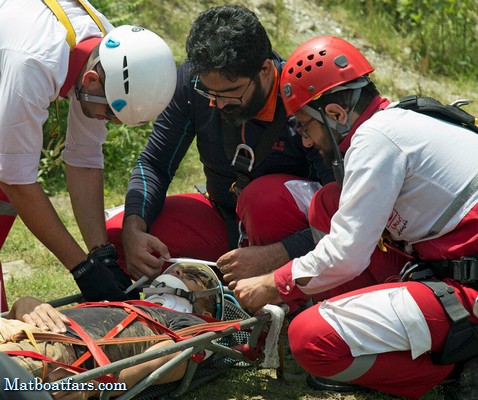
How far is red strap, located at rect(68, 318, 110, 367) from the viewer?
3627mm

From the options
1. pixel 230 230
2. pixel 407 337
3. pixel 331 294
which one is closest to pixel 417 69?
pixel 230 230

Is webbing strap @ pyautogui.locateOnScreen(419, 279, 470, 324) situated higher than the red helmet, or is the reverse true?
the red helmet

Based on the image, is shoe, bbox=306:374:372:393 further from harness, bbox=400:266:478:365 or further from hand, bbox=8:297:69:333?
hand, bbox=8:297:69:333

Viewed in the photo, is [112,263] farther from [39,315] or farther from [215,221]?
[39,315]

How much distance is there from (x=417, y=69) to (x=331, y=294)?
6.23 metres

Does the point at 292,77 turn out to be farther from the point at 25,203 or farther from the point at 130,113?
the point at 25,203

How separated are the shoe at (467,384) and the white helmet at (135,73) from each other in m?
2.04

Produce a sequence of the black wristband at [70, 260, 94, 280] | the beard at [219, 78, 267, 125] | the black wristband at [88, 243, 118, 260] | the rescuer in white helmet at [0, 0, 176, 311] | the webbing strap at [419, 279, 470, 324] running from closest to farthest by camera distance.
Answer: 1. the webbing strap at [419, 279, 470, 324]
2. the rescuer in white helmet at [0, 0, 176, 311]
3. the black wristband at [70, 260, 94, 280]
4. the beard at [219, 78, 267, 125]
5. the black wristband at [88, 243, 118, 260]

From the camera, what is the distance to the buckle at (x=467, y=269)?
3.89 m

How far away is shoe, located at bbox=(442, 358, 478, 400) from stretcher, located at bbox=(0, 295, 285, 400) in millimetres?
864

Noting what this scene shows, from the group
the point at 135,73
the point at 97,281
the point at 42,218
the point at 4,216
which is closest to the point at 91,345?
the point at 97,281

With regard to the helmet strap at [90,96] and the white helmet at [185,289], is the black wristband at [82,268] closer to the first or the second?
the white helmet at [185,289]

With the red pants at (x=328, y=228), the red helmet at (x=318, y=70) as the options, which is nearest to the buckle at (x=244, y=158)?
the red pants at (x=328, y=228)

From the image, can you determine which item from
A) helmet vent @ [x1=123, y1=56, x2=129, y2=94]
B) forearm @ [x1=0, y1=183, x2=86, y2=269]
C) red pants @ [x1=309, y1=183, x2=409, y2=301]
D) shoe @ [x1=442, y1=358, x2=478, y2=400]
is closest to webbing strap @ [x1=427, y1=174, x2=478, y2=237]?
red pants @ [x1=309, y1=183, x2=409, y2=301]
